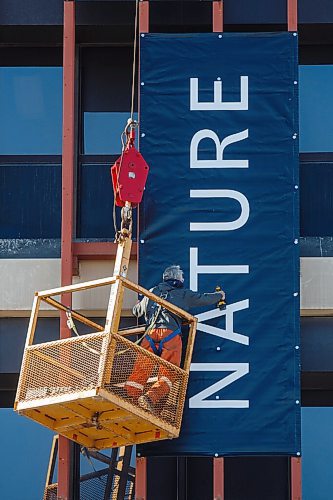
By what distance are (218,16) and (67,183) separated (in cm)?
309

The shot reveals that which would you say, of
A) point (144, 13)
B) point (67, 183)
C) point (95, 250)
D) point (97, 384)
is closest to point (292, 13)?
point (144, 13)

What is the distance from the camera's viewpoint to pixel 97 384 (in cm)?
2106

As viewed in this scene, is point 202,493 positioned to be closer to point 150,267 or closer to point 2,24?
point 150,267

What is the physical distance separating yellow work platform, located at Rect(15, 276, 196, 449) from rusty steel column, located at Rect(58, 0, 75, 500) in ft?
2.30

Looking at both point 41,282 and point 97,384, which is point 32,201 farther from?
point 97,384

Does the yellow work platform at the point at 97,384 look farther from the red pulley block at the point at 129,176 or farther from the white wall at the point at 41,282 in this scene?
the white wall at the point at 41,282

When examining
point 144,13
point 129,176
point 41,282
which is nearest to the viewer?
point 129,176

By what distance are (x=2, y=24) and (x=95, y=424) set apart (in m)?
6.71

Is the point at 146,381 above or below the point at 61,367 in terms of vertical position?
below

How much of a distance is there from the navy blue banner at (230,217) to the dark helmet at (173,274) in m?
0.36

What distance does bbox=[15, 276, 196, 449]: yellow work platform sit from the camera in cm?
2123

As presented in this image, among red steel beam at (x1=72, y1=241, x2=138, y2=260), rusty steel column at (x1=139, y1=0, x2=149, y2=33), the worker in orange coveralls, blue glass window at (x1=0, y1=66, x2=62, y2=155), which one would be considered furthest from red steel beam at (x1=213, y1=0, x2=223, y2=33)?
the worker in orange coveralls

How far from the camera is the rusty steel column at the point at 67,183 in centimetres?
2325

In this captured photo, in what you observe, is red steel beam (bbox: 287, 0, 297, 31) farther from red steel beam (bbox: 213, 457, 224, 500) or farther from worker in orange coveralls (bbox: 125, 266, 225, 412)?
red steel beam (bbox: 213, 457, 224, 500)
